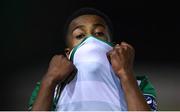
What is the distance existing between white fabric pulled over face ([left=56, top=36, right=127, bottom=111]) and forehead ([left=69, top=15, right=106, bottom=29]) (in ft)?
0.93

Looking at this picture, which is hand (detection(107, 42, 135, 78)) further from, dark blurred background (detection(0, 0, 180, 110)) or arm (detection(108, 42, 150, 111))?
dark blurred background (detection(0, 0, 180, 110))

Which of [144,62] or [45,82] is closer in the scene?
[45,82]

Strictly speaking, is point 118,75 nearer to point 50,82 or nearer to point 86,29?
point 50,82

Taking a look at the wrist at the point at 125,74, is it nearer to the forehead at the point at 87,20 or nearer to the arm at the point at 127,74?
the arm at the point at 127,74

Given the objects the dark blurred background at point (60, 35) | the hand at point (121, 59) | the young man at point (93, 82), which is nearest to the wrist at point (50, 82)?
the young man at point (93, 82)

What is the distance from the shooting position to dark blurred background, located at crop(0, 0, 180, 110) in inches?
144

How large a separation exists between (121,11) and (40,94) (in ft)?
5.29

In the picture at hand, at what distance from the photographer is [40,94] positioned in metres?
2.22

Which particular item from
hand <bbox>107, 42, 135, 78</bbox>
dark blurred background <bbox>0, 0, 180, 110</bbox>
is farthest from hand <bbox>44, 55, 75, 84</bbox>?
dark blurred background <bbox>0, 0, 180, 110</bbox>

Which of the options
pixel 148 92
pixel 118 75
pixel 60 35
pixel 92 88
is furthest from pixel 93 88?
pixel 60 35

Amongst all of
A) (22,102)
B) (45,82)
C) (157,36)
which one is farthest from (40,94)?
(157,36)

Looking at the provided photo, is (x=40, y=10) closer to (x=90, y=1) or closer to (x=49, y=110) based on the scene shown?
(x=90, y=1)

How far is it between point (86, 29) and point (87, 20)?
0.19ft

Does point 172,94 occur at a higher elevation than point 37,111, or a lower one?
lower
